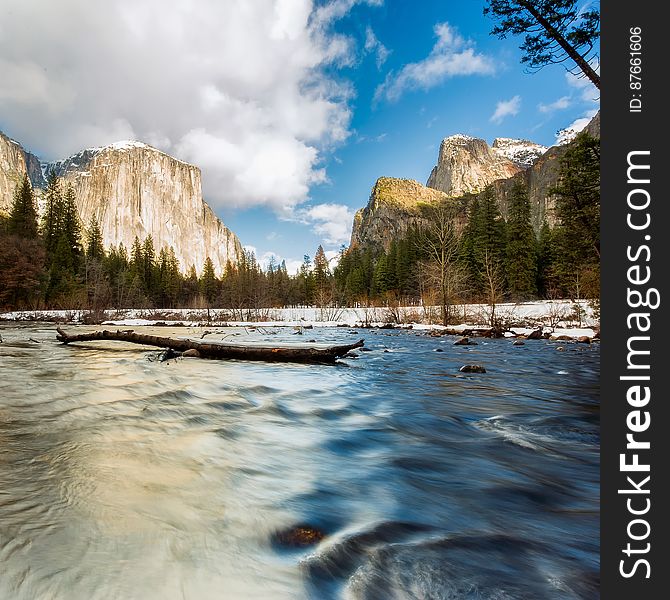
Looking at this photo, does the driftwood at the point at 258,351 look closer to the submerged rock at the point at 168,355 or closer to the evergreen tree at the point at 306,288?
the submerged rock at the point at 168,355

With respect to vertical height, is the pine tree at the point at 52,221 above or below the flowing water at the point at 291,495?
above

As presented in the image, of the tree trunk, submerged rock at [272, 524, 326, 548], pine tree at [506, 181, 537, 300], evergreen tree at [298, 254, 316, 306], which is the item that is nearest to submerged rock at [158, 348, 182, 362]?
submerged rock at [272, 524, 326, 548]

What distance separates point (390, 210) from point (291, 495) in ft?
533

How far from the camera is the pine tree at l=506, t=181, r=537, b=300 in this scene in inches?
1817

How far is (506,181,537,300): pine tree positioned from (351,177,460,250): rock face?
309 feet

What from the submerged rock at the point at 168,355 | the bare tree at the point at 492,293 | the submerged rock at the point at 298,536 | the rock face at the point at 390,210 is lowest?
the submerged rock at the point at 168,355

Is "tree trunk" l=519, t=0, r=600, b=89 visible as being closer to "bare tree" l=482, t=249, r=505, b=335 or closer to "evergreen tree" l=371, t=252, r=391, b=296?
"bare tree" l=482, t=249, r=505, b=335

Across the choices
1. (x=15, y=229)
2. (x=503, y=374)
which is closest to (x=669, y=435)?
(x=503, y=374)

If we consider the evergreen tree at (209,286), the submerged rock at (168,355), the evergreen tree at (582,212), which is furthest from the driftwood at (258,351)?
the evergreen tree at (209,286)

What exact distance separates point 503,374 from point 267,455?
567 centimetres

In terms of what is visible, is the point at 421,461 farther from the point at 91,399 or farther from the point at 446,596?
the point at 91,399

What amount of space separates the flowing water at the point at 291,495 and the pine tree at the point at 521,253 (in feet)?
155

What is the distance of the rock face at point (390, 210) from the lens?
153 meters

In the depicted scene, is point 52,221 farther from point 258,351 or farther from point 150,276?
point 258,351
